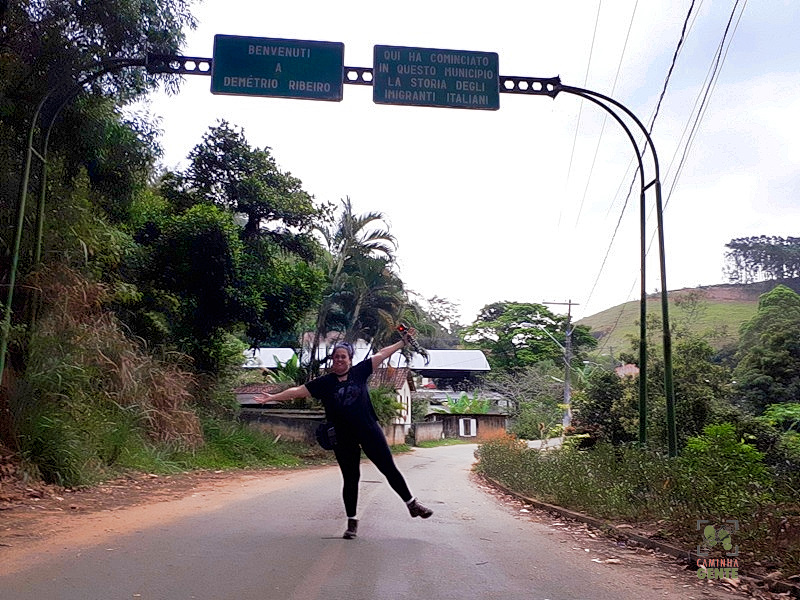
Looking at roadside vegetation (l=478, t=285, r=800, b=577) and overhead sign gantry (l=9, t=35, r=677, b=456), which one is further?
overhead sign gantry (l=9, t=35, r=677, b=456)

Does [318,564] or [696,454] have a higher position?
[696,454]

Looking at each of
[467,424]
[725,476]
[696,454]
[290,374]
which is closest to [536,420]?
[290,374]

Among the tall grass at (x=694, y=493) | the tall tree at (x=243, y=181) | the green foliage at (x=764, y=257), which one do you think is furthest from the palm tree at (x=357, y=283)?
the green foliage at (x=764, y=257)

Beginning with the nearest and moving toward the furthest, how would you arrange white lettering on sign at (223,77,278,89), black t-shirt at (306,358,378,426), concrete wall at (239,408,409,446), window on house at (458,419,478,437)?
black t-shirt at (306,358,378,426) → white lettering on sign at (223,77,278,89) → concrete wall at (239,408,409,446) → window on house at (458,419,478,437)

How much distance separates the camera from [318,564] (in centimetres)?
593

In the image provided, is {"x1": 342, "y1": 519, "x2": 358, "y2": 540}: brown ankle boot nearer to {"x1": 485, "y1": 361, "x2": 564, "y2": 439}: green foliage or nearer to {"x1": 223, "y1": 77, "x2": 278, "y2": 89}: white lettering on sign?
{"x1": 223, "y1": 77, "x2": 278, "y2": 89}: white lettering on sign

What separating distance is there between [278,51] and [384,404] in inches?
908

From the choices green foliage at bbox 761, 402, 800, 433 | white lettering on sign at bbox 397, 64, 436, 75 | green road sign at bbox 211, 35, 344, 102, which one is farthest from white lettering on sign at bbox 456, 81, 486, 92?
green foliage at bbox 761, 402, 800, 433

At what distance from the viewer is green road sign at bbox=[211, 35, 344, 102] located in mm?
10555

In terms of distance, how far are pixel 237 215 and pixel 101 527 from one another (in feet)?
55.1

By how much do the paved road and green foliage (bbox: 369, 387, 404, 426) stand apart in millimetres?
21702

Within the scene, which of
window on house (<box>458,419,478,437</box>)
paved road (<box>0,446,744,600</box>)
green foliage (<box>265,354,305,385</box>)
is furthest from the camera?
window on house (<box>458,419,478,437</box>)

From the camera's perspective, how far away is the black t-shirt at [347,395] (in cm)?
698

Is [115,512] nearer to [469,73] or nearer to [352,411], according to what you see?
[352,411]
